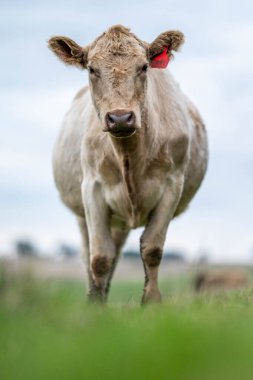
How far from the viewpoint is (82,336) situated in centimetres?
412

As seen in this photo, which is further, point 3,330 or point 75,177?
point 75,177

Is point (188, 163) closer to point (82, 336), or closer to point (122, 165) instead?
point (122, 165)

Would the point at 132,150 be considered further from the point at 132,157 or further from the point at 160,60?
the point at 160,60

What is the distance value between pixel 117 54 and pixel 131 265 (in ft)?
162

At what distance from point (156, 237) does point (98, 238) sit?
71 cm

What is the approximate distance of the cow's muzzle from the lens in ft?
27.2

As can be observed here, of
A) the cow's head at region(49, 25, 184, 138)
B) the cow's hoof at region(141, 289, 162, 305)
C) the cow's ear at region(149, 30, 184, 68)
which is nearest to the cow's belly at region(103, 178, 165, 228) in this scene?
the cow's hoof at region(141, 289, 162, 305)

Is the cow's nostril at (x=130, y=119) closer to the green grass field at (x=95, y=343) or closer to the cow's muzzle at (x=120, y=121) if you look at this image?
the cow's muzzle at (x=120, y=121)

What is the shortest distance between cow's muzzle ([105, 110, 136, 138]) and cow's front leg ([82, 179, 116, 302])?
1.76m

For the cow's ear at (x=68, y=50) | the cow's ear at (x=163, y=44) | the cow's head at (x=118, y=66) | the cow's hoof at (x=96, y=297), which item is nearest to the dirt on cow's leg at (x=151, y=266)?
the cow's hoof at (x=96, y=297)

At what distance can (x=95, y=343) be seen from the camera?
382cm

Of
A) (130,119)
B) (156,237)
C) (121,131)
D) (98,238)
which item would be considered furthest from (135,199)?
(130,119)

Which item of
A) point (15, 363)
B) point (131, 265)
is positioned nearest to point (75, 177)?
point (15, 363)

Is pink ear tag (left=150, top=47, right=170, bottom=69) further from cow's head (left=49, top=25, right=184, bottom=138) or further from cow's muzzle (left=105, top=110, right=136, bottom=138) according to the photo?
cow's muzzle (left=105, top=110, right=136, bottom=138)
